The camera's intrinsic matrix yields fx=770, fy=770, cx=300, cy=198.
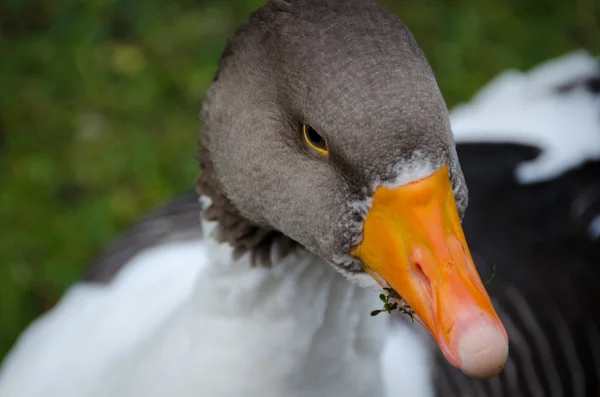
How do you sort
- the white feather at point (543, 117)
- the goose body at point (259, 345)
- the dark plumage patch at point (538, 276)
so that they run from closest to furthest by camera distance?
1. the goose body at point (259, 345)
2. the dark plumage patch at point (538, 276)
3. the white feather at point (543, 117)

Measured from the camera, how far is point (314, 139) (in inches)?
49.2

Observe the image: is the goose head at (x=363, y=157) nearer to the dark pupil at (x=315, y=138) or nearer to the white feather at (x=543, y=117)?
the dark pupil at (x=315, y=138)

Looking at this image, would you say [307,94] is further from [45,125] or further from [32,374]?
[45,125]

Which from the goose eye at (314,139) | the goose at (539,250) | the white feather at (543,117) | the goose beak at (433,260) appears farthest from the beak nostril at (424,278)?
the white feather at (543,117)

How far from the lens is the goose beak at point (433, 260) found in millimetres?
1106

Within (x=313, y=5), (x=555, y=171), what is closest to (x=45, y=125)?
(x=555, y=171)

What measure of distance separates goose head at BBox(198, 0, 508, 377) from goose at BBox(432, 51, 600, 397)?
2.47ft

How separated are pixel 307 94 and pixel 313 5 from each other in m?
0.16

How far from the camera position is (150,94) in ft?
11.5

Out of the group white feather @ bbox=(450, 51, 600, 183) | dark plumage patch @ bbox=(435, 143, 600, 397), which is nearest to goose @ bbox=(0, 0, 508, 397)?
dark plumage patch @ bbox=(435, 143, 600, 397)

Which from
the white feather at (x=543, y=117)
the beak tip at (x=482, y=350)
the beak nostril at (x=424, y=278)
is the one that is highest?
the beak nostril at (x=424, y=278)

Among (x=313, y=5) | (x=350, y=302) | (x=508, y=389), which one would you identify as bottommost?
(x=508, y=389)

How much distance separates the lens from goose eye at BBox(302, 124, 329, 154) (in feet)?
4.06

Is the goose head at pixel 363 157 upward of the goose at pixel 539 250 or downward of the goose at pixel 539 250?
upward
